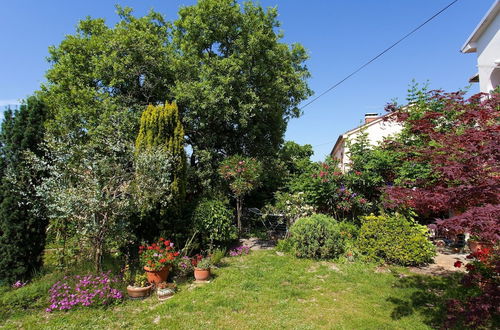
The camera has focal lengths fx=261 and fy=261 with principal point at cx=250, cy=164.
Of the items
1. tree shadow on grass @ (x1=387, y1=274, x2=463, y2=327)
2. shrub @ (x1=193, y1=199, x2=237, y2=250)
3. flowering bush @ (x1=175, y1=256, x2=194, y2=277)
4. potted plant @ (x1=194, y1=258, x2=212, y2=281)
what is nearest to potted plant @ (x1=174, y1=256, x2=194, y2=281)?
flowering bush @ (x1=175, y1=256, x2=194, y2=277)

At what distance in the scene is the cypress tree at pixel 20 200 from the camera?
4797 mm

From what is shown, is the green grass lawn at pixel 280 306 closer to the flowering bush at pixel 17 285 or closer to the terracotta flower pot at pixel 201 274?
the terracotta flower pot at pixel 201 274

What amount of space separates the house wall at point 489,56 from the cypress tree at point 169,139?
9.90 metres

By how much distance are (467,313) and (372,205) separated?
588 centimetres

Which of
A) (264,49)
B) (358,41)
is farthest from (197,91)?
(358,41)

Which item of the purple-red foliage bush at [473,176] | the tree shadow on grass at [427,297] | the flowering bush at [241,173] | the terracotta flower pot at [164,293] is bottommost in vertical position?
the tree shadow on grass at [427,297]

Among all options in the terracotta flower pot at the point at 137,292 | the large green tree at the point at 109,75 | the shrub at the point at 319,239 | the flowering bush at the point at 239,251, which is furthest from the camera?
the large green tree at the point at 109,75

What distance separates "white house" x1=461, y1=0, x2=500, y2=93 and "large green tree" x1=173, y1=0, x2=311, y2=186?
A: 595cm

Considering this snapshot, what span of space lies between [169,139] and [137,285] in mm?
3521

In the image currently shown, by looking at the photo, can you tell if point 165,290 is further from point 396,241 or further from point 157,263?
point 396,241

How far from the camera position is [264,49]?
32.4 ft

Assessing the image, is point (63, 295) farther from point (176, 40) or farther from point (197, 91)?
point (176, 40)

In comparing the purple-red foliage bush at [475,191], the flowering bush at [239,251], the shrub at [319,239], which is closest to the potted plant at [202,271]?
the flowering bush at [239,251]

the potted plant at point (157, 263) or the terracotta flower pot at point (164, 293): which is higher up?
the potted plant at point (157, 263)
